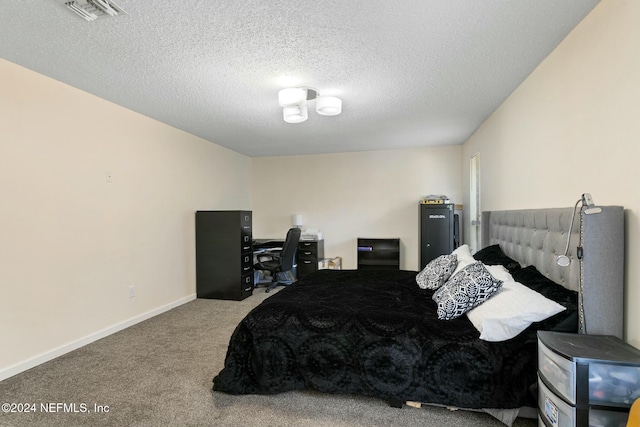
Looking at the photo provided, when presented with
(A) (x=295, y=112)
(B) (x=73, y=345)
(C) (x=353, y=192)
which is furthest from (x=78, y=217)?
(C) (x=353, y=192)

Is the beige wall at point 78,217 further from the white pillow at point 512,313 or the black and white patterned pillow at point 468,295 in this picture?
the white pillow at point 512,313

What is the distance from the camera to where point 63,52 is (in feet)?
7.25

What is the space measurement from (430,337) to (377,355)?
0.35m

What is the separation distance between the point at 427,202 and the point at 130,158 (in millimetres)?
4358

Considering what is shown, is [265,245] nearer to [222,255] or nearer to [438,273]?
[222,255]

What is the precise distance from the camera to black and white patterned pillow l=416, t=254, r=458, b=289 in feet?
8.68

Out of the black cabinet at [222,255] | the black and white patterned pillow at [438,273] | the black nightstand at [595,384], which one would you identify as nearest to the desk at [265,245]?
the black cabinet at [222,255]

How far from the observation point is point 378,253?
18.0 ft

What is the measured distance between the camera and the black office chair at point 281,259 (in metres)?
4.87

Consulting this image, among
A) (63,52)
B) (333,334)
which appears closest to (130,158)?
(63,52)

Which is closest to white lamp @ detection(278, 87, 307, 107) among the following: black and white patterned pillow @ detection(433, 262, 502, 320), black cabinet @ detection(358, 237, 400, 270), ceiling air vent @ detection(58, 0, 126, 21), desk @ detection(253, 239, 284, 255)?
ceiling air vent @ detection(58, 0, 126, 21)

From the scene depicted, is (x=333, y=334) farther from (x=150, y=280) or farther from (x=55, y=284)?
(x=150, y=280)

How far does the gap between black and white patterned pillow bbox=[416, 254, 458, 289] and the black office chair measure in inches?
97.1

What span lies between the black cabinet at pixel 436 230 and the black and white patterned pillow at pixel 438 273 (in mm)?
2153
